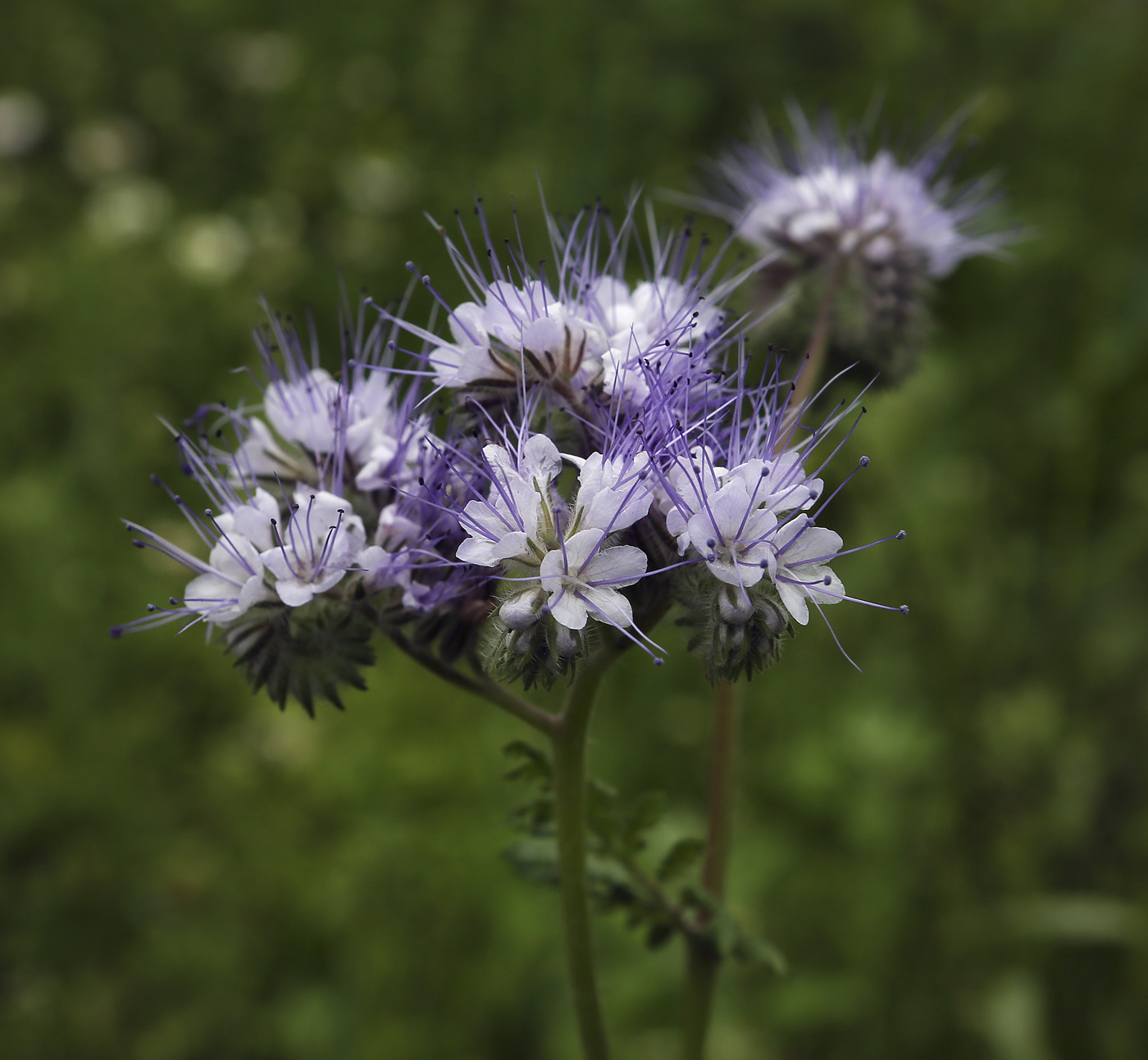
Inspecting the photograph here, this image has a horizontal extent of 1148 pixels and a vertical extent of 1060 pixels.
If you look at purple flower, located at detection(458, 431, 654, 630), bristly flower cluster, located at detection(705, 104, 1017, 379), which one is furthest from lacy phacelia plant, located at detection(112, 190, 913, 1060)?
bristly flower cluster, located at detection(705, 104, 1017, 379)

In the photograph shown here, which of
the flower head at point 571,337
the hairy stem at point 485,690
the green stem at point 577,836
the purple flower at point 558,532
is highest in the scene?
the flower head at point 571,337

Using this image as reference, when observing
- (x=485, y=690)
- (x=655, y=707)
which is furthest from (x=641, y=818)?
(x=655, y=707)

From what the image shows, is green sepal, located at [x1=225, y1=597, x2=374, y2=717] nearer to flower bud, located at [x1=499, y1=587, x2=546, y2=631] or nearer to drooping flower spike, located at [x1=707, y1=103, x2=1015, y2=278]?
flower bud, located at [x1=499, y1=587, x2=546, y2=631]

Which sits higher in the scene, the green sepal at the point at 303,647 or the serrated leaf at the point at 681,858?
the green sepal at the point at 303,647

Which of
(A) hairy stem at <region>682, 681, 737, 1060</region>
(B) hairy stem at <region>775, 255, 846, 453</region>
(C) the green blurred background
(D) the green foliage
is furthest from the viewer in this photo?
(C) the green blurred background

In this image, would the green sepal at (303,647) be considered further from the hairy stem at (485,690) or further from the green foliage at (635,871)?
the green foliage at (635,871)

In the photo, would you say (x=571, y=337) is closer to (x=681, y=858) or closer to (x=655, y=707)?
(x=681, y=858)

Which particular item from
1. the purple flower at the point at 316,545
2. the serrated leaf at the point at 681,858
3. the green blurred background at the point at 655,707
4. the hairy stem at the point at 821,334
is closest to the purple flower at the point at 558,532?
the purple flower at the point at 316,545
